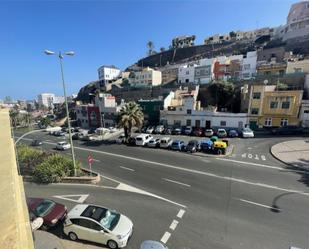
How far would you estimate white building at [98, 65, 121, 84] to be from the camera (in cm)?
11581

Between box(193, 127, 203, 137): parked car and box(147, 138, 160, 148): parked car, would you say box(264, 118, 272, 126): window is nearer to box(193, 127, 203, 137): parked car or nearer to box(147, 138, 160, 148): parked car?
box(193, 127, 203, 137): parked car

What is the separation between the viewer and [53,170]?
18.8m

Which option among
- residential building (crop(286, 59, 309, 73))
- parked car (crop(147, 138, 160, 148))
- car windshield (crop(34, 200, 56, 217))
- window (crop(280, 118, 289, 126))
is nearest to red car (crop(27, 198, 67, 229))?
car windshield (crop(34, 200, 56, 217))

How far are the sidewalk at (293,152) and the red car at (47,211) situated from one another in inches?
957

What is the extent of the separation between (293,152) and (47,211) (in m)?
29.3

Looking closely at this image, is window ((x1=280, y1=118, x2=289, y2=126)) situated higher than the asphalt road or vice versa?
window ((x1=280, y1=118, x2=289, y2=126))

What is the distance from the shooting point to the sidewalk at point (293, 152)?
22.1 metres

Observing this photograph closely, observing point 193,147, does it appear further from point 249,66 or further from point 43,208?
point 249,66

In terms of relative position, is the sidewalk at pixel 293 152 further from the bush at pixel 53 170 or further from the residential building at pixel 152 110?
the residential building at pixel 152 110

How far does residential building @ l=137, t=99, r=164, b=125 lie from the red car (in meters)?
35.8

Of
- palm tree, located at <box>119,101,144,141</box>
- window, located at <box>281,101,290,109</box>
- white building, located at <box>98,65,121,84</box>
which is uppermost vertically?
white building, located at <box>98,65,121,84</box>

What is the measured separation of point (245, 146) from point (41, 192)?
92.0ft

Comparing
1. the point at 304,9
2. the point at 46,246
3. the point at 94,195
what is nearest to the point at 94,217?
the point at 46,246

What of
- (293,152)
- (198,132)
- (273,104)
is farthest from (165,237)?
(273,104)
